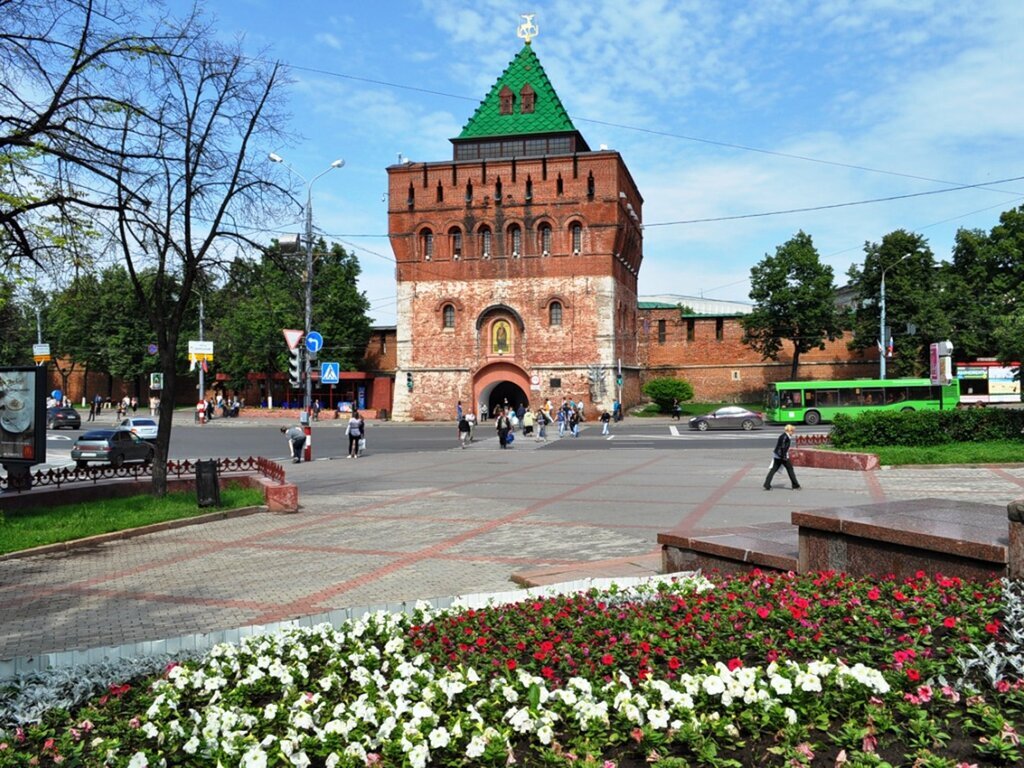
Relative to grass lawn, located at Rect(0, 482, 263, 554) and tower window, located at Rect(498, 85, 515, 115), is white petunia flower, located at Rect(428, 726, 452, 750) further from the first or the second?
tower window, located at Rect(498, 85, 515, 115)

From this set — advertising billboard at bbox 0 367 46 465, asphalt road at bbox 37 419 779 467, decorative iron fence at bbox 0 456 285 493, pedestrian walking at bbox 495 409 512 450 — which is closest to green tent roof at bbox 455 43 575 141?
asphalt road at bbox 37 419 779 467

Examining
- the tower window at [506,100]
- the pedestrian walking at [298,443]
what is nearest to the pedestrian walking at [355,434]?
the pedestrian walking at [298,443]

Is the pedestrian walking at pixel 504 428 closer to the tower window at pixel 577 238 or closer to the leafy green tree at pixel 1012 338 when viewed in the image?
the leafy green tree at pixel 1012 338

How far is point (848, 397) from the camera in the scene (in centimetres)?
4400

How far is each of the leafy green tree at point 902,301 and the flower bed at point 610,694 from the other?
5285 cm

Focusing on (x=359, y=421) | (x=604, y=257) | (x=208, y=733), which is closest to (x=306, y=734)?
(x=208, y=733)

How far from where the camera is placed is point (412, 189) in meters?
51.8

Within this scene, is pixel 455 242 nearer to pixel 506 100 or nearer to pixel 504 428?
pixel 506 100

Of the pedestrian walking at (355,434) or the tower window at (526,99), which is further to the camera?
the tower window at (526,99)

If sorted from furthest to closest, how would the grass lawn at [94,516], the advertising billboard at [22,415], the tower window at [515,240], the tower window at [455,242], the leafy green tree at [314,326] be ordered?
the leafy green tree at [314,326]
the tower window at [455,242]
the tower window at [515,240]
the advertising billboard at [22,415]
the grass lawn at [94,516]

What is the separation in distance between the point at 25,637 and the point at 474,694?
4.98 meters

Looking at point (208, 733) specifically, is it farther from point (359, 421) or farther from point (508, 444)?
point (508, 444)

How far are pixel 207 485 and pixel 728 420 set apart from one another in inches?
1289

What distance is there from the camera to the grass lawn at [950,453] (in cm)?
2045
